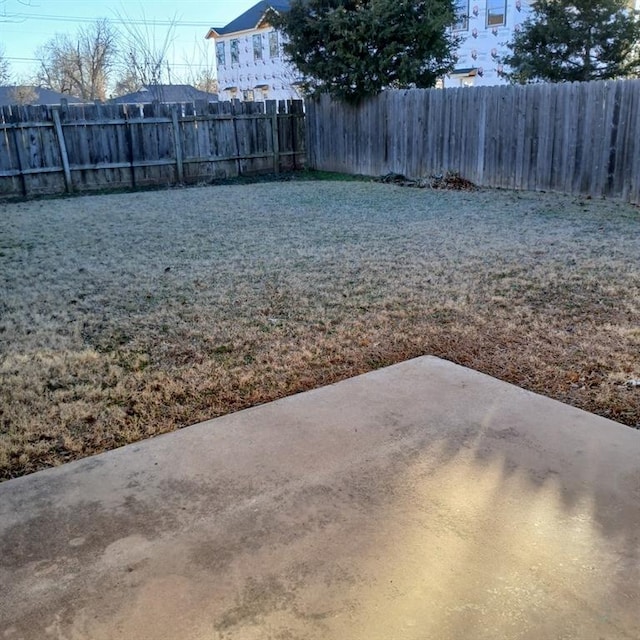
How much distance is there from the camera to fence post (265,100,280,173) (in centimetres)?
1310

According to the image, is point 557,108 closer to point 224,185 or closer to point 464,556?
point 224,185

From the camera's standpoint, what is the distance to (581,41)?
13.0 m

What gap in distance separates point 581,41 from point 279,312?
11868mm

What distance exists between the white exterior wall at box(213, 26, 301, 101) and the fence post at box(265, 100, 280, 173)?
669 inches

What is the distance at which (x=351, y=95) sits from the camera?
12391 millimetres

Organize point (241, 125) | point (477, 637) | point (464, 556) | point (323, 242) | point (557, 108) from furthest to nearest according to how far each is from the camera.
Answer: point (241, 125)
point (557, 108)
point (323, 242)
point (464, 556)
point (477, 637)

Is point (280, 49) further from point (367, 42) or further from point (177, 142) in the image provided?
point (177, 142)

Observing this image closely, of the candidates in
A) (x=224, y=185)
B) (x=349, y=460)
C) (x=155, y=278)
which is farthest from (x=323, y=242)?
(x=224, y=185)

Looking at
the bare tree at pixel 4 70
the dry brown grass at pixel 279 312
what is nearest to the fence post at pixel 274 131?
the dry brown grass at pixel 279 312

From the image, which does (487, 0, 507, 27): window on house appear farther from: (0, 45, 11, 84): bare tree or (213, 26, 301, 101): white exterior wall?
(0, 45, 11, 84): bare tree

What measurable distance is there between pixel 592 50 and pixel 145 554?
14278 millimetres

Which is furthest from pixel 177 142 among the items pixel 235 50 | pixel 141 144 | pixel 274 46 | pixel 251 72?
pixel 235 50

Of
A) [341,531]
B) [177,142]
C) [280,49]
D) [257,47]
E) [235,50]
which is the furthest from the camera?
[235,50]

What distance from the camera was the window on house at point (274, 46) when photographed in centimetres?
2978
